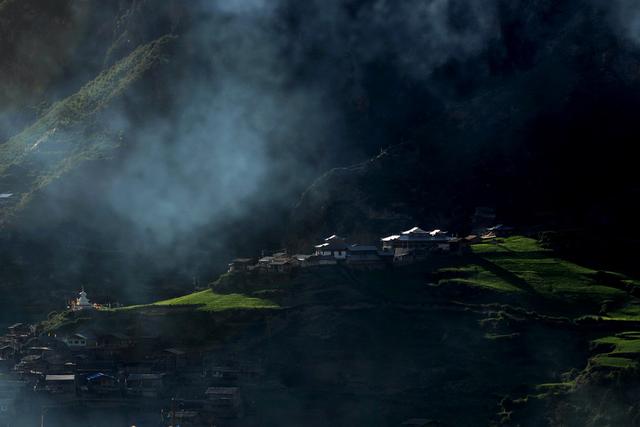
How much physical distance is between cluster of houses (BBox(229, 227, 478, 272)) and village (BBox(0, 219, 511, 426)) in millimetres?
80

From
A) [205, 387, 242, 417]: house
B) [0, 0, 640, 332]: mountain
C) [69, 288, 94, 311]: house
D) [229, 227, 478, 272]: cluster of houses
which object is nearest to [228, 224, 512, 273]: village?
[229, 227, 478, 272]: cluster of houses

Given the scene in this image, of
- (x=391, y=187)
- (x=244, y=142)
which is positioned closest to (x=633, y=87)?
(x=391, y=187)

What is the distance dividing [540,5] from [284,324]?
51445 millimetres

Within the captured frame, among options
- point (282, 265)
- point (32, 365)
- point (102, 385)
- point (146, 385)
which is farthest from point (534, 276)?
point (32, 365)

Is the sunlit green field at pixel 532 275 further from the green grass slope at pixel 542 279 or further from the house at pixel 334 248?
the house at pixel 334 248

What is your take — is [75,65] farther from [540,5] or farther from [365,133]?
[540,5]

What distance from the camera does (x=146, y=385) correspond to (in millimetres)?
118500

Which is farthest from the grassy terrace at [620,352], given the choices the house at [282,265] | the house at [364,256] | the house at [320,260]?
the house at [282,265]

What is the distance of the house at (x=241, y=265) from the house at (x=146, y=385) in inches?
632

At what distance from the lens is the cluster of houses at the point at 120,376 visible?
114 m

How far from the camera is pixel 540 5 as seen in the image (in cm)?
15700

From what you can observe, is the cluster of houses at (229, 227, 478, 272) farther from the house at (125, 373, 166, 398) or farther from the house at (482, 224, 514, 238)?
the house at (125, 373, 166, 398)

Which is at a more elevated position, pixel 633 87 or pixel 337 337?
pixel 633 87

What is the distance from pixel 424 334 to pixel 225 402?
1586 cm
